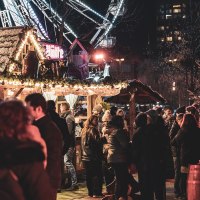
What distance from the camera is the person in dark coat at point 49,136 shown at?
198 inches

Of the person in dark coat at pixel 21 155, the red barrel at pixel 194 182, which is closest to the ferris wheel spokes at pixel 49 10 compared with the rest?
the red barrel at pixel 194 182

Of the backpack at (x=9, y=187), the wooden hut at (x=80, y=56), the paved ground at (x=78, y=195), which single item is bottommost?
the paved ground at (x=78, y=195)

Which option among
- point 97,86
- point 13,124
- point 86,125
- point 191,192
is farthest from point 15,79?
point 13,124

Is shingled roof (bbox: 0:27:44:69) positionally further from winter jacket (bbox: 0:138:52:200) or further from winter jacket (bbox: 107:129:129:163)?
winter jacket (bbox: 0:138:52:200)

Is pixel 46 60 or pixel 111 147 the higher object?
pixel 46 60

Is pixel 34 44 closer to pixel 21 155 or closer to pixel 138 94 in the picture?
pixel 138 94

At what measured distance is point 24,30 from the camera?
12.7m

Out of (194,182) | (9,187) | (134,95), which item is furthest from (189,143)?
(9,187)

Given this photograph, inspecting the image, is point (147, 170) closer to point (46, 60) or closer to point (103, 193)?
point (103, 193)

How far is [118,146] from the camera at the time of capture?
8.93m

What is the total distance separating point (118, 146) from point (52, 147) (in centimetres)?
395

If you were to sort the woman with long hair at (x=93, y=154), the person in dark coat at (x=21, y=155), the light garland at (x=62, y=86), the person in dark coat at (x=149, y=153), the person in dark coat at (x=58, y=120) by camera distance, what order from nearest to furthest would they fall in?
the person in dark coat at (x=21, y=155) → the person in dark coat at (x=58, y=120) → the person in dark coat at (x=149, y=153) → the woman with long hair at (x=93, y=154) → the light garland at (x=62, y=86)

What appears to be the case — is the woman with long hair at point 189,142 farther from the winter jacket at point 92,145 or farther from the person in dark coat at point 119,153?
the winter jacket at point 92,145

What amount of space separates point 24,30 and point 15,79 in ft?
8.59
